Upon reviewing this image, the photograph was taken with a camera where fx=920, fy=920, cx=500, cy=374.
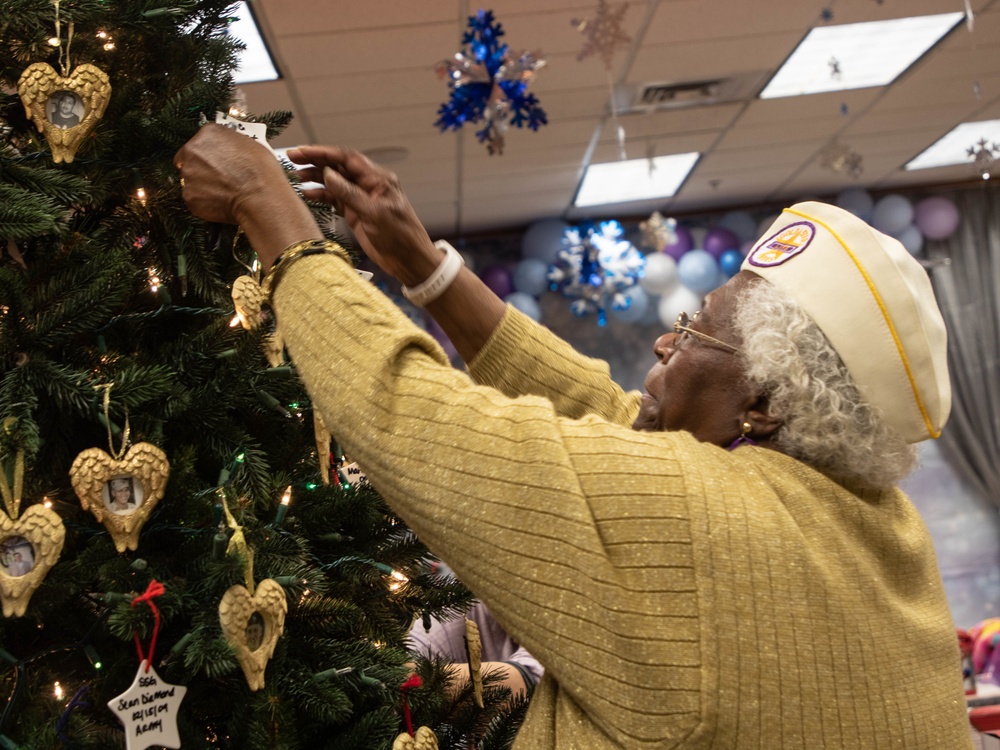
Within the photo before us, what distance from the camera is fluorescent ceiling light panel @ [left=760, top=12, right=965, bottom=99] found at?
13.2 feet

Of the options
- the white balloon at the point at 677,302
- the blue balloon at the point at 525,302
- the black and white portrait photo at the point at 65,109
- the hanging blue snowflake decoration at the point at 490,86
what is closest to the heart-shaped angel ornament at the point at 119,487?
the black and white portrait photo at the point at 65,109

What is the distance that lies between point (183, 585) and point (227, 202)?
1.28 ft

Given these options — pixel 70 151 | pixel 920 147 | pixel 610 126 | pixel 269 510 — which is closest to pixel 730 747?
Result: pixel 269 510

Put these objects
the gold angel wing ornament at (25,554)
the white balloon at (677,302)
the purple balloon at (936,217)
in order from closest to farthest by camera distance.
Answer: the gold angel wing ornament at (25,554) < the white balloon at (677,302) < the purple balloon at (936,217)

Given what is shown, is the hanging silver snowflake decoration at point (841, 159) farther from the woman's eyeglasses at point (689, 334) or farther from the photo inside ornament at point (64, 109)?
the photo inside ornament at point (64, 109)

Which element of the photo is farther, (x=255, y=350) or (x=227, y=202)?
(x=255, y=350)

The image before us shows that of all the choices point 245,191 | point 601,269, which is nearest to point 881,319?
point 245,191

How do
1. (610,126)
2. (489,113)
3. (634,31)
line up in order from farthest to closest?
(610,126) < (634,31) < (489,113)

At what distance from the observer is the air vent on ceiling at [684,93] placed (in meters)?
4.37

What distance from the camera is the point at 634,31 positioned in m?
3.80

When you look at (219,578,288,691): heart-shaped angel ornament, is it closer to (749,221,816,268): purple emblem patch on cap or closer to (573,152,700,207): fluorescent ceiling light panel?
(749,221,816,268): purple emblem patch on cap

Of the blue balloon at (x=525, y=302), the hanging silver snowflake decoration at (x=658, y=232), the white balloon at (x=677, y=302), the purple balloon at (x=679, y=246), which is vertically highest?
the hanging silver snowflake decoration at (x=658, y=232)

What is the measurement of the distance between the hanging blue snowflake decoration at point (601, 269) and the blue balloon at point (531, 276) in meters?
0.38

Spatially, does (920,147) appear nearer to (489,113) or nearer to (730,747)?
(489,113)
